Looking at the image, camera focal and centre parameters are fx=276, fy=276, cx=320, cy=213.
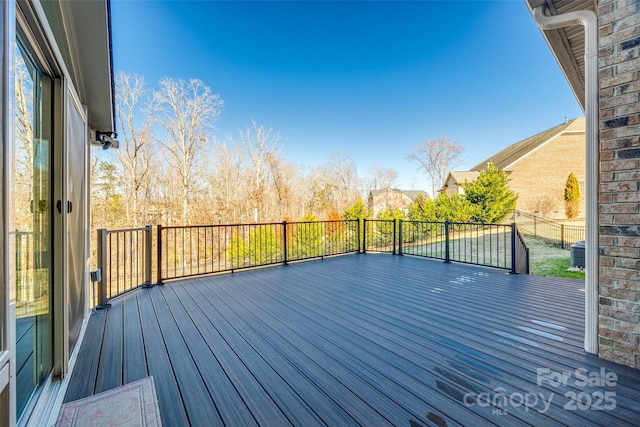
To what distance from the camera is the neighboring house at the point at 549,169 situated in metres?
13.8

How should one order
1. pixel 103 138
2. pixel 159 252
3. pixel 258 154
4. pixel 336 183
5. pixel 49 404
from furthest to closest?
pixel 336 183, pixel 258 154, pixel 159 252, pixel 103 138, pixel 49 404

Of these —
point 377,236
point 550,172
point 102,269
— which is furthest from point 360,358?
point 550,172

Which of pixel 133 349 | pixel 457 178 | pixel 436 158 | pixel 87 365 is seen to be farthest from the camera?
pixel 436 158

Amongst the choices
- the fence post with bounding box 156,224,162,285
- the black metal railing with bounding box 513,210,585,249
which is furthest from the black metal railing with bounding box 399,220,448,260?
the fence post with bounding box 156,224,162,285

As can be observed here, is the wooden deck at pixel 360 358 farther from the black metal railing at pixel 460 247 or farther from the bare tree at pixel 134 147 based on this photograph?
the bare tree at pixel 134 147

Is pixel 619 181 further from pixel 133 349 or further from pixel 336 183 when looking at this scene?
pixel 336 183

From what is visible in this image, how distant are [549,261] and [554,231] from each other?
4291 mm

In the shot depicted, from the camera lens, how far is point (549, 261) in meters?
7.02

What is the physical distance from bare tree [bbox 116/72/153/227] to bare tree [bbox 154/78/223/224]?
0.59 metres

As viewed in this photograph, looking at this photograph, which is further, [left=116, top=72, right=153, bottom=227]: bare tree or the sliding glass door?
[left=116, top=72, right=153, bottom=227]: bare tree

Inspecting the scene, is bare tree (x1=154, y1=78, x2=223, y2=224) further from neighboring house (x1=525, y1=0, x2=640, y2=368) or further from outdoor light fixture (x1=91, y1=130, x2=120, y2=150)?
neighboring house (x1=525, y1=0, x2=640, y2=368)

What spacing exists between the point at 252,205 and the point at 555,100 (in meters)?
17.8

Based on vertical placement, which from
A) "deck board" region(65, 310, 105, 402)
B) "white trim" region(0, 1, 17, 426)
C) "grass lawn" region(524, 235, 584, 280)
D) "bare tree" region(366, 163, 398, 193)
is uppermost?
"bare tree" region(366, 163, 398, 193)

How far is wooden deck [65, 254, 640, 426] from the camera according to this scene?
4.91 ft
